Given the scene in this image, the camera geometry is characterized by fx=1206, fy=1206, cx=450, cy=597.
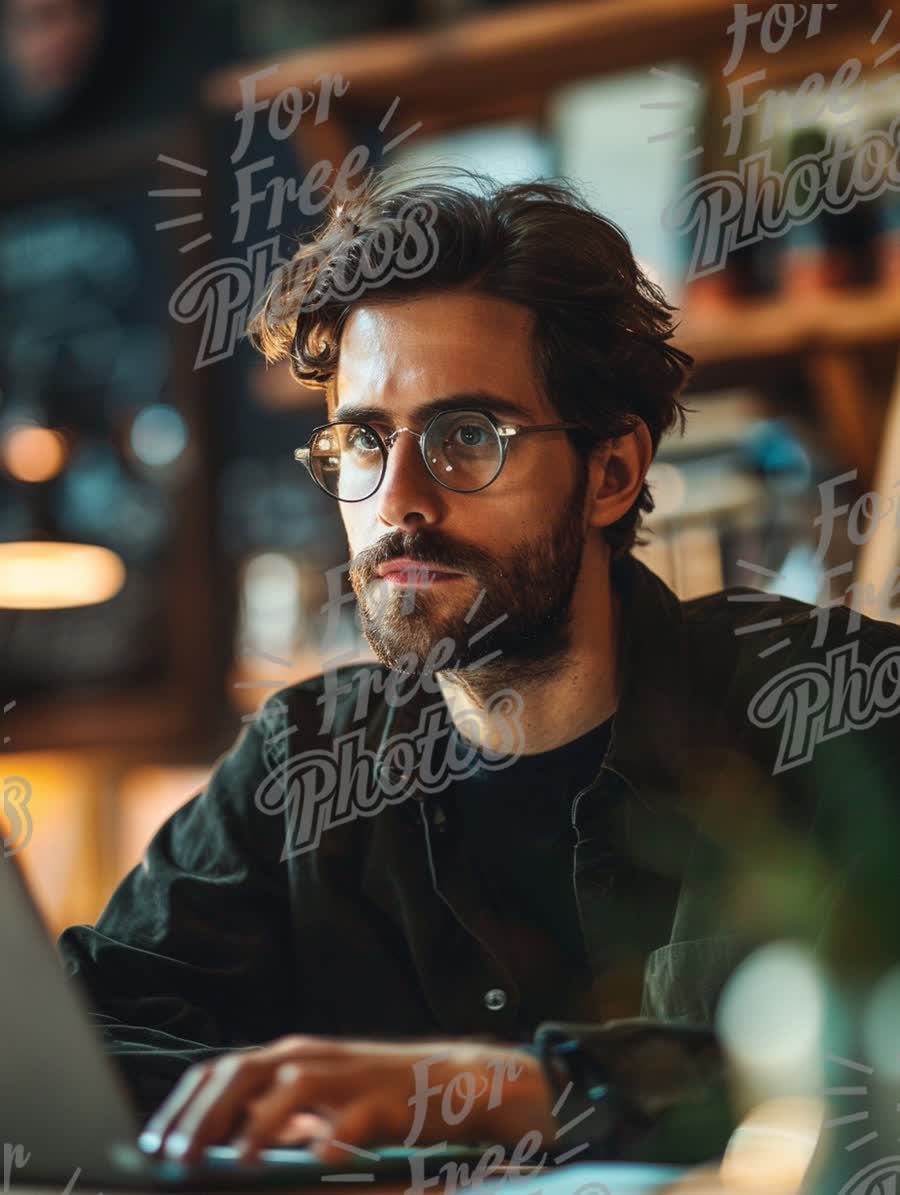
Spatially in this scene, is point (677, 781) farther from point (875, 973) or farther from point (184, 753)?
point (184, 753)

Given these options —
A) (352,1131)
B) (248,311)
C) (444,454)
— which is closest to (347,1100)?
(352,1131)

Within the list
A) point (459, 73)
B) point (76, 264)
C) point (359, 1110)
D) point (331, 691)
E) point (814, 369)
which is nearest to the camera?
point (359, 1110)

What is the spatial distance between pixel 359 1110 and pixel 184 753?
1.48 metres

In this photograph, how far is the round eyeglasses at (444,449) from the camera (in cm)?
77

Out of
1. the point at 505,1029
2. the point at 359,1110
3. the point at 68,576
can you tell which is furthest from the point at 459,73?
the point at 359,1110

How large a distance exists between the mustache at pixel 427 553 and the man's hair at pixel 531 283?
115 millimetres

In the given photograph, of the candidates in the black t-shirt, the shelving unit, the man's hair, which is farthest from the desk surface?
the shelving unit

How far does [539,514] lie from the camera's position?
82 cm

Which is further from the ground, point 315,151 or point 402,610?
point 315,151

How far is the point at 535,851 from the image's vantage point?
835mm

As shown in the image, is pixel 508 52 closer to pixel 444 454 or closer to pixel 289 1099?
pixel 444 454

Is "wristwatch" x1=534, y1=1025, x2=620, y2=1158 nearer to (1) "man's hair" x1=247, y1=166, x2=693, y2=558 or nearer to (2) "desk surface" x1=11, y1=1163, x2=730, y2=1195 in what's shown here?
(2) "desk surface" x1=11, y1=1163, x2=730, y2=1195

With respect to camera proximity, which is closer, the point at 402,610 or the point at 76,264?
the point at 402,610

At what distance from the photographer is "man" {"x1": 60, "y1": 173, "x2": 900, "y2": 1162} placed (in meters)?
0.77
